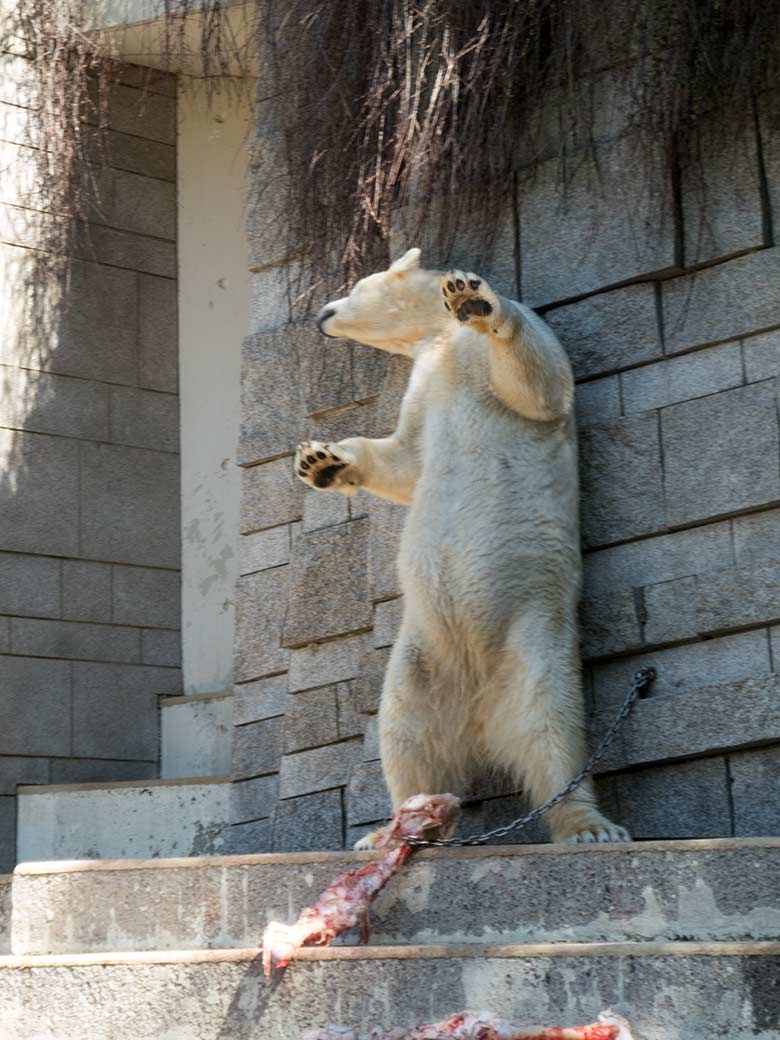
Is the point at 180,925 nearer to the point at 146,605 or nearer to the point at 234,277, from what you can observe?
the point at 146,605

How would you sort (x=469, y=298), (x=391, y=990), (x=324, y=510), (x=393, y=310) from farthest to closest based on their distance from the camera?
(x=324, y=510) < (x=393, y=310) < (x=469, y=298) < (x=391, y=990)

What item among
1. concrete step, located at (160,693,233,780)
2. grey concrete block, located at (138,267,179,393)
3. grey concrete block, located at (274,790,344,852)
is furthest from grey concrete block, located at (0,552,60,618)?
grey concrete block, located at (274,790,344,852)

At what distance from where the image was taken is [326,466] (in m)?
6.45

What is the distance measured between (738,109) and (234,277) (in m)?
3.62

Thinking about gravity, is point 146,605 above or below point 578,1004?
above

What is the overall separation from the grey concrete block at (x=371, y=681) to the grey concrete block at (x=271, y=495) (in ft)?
2.97

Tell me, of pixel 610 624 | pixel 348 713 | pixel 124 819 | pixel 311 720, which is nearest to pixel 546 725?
pixel 610 624

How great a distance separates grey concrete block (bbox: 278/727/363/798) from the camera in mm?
7121

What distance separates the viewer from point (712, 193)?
6.43 m

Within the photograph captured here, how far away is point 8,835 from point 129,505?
1.71 metres

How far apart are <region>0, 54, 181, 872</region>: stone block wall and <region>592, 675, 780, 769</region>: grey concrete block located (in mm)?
3385

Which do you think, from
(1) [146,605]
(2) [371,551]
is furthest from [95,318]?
(2) [371,551]

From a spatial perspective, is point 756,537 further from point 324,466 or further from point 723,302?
point 324,466

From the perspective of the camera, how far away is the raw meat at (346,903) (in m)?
4.98
